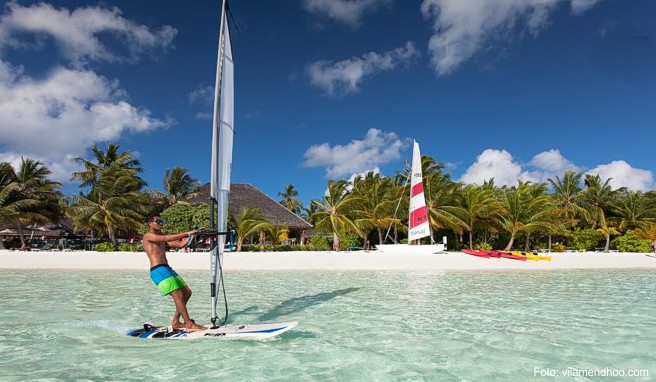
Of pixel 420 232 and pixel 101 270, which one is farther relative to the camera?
pixel 420 232

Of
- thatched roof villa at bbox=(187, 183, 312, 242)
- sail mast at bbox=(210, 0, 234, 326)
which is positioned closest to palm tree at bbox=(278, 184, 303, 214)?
thatched roof villa at bbox=(187, 183, 312, 242)

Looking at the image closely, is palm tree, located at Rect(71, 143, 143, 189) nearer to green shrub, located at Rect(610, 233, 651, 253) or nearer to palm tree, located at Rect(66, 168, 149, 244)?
palm tree, located at Rect(66, 168, 149, 244)

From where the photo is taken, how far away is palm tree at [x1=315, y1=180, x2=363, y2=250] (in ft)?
91.1

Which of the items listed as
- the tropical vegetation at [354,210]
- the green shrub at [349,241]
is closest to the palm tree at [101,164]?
the tropical vegetation at [354,210]

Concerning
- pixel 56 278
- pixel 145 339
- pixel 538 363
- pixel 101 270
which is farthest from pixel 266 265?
pixel 538 363

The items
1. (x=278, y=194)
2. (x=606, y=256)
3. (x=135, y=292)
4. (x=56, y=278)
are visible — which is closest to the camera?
(x=135, y=292)

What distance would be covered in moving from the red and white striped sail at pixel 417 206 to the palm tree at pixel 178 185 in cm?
1845

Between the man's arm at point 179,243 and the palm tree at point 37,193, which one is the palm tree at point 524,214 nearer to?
the man's arm at point 179,243

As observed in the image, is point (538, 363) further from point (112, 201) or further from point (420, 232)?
point (112, 201)

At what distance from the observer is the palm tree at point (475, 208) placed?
27656 millimetres

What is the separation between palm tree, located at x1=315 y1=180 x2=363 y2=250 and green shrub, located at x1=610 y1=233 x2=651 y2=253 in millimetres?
19077

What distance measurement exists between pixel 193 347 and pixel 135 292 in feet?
20.8

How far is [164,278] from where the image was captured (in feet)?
17.6

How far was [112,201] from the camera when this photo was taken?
26.8 metres
